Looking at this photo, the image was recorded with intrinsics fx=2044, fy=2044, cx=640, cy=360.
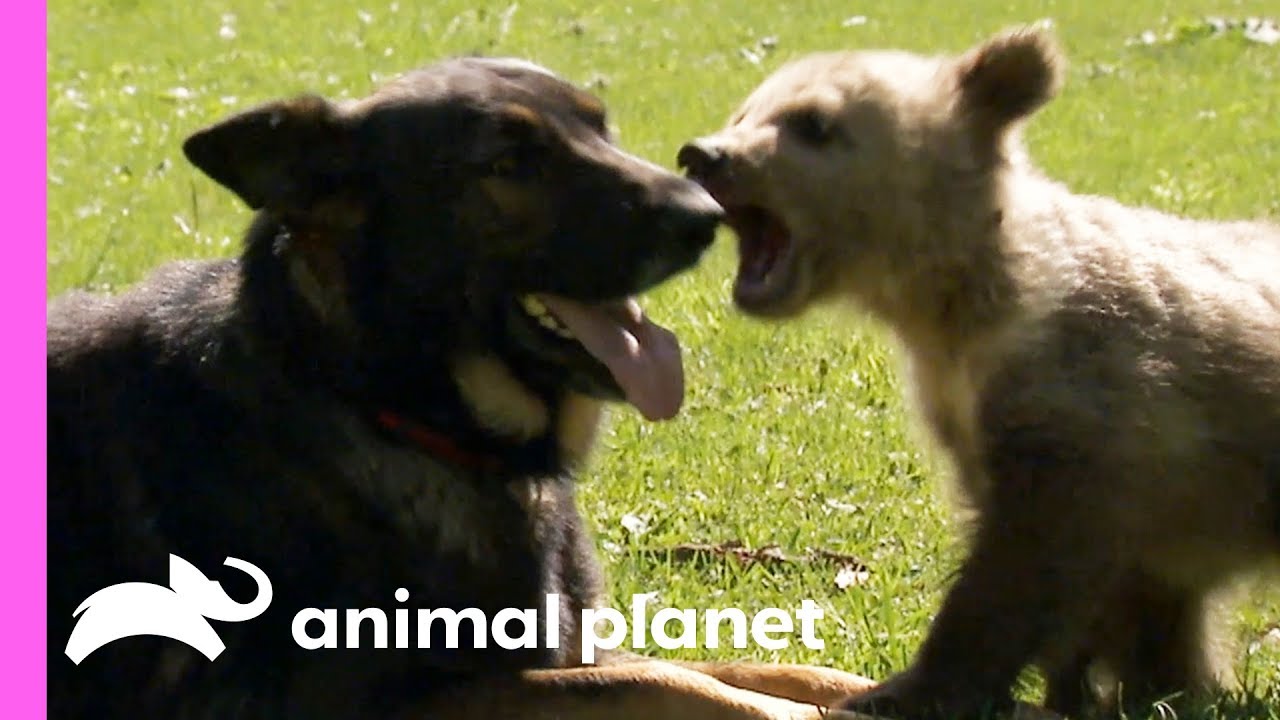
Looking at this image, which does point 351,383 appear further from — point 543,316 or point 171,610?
point 171,610

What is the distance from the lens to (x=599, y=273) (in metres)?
4.49

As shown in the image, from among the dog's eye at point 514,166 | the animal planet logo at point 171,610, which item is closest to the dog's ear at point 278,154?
the dog's eye at point 514,166

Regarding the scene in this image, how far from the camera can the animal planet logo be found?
4.39 meters

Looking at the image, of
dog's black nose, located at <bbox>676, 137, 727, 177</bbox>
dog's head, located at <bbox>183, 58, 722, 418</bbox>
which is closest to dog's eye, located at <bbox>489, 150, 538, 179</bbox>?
dog's head, located at <bbox>183, 58, 722, 418</bbox>

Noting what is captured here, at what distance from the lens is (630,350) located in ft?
15.1

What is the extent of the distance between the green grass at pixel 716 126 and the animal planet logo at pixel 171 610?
135 centimetres

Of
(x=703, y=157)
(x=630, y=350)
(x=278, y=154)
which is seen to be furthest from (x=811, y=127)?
(x=278, y=154)

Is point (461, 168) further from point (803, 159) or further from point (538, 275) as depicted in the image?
point (803, 159)

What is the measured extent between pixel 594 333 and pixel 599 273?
0.16 metres

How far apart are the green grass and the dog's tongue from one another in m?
0.95

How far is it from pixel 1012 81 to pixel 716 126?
875cm

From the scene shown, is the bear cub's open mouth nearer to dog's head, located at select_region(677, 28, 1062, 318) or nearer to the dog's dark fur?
dog's head, located at select_region(677, 28, 1062, 318)

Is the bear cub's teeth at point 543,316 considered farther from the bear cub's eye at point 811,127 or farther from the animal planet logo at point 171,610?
the bear cub's eye at point 811,127

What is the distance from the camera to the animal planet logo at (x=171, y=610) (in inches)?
173
